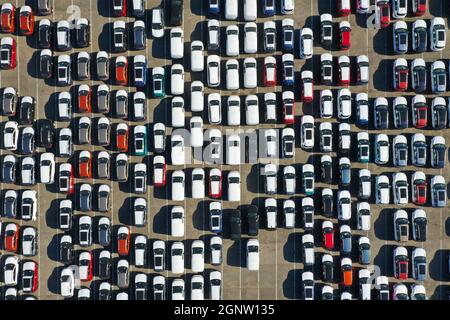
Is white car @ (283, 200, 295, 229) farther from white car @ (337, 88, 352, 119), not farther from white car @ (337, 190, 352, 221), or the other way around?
white car @ (337, 88, 352, 119)

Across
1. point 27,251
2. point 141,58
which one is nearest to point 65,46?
point 141,58

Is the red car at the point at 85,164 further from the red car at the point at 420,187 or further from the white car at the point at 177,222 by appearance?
the red car at the point at 420,187

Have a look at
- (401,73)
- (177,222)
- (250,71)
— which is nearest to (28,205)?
(177,222)

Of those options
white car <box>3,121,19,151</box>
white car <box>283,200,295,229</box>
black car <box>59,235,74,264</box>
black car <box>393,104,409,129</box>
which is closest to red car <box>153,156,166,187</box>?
black car <box>59,235,74,264</box>

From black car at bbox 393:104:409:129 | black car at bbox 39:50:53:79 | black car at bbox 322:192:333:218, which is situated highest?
black car at bbox 39:50:53:79

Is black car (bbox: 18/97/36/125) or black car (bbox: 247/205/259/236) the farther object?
black car (bbox: 18/97/36/125)

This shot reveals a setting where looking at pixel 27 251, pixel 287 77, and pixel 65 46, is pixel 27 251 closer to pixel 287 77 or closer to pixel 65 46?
pixel 65 46
